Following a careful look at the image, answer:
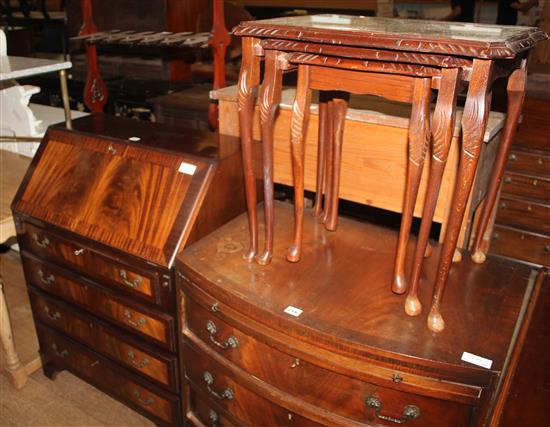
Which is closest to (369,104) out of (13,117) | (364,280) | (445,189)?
(445,189)

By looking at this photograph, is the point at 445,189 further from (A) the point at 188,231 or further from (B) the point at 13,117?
(B) the point at 13,117

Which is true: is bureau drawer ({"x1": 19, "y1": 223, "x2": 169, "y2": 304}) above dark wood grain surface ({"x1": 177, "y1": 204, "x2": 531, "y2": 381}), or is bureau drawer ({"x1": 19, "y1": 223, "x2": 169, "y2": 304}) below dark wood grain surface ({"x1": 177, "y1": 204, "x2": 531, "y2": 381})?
below

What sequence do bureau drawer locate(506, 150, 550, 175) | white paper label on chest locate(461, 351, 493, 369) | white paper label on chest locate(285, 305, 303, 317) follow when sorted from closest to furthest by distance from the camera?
white paper label on chest locate(461, 351, 493, 369) → white paper label on chest locate(285, 305, 303, 317) → bureau drawer locate(506, 150, 550, 175)

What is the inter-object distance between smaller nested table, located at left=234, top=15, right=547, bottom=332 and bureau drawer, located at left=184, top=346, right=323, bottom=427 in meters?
0.48

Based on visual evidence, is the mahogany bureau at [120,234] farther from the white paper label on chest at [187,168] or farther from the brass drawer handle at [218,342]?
the brass drawer handle at [218,342]

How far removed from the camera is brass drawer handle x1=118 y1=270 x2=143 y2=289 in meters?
1.64

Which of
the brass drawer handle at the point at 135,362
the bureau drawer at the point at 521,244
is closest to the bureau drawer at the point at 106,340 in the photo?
the brass drawer handle at the point at 135,362

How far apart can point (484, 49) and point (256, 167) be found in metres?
0.94

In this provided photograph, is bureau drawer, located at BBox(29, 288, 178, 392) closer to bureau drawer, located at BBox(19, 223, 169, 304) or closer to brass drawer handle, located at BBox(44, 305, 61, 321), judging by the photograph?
brass drawer handle, located at BBox(44, 305, 61, 321)

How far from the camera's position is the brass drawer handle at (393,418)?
1224 mm

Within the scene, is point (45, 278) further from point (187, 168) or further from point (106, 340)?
point (187, 168)

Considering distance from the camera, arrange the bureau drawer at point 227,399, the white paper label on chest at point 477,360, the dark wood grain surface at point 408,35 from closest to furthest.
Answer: the dark wood grain surface at point 408,35, the white paper label on chest at point 477,360, the bureau drawer at point 227,399

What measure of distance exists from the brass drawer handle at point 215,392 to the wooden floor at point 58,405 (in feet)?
1.76

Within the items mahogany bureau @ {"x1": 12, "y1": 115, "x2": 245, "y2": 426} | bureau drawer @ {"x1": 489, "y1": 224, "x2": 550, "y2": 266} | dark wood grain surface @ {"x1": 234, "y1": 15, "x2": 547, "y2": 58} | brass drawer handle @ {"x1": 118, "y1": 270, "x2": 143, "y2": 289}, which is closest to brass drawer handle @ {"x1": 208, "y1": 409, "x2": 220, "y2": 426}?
mahogany bureau @ {"x1": 12, "y1": 115, "x2": 245, "y2": 426}
